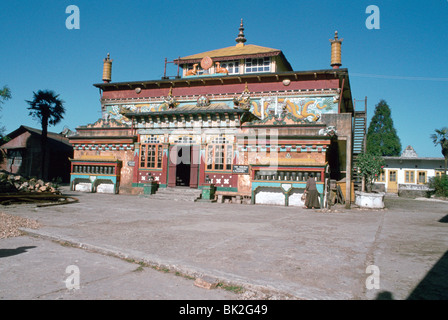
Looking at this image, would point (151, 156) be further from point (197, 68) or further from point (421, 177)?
point (421, 177)

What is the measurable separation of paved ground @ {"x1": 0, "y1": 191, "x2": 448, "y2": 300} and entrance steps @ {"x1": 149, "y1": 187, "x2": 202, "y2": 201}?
950 centimetres

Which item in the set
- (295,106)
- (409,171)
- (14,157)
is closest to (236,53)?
(295,106)

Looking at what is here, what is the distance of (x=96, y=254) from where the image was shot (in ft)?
16.3

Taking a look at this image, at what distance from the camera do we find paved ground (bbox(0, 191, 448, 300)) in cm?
340

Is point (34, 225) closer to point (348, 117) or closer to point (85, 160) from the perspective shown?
point (85, 160)

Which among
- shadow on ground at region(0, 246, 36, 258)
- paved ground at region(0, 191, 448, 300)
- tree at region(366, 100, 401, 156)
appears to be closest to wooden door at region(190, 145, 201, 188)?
paved ground at region(0, 191, 448, 300)

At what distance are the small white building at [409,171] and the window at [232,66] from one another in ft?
82.3

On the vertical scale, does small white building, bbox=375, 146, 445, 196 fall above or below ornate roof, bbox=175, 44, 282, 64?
below

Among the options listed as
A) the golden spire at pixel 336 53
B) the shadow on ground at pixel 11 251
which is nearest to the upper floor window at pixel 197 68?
the golden spire at pixel 336 53

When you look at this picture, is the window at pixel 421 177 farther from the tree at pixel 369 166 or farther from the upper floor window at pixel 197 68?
the upper floor window at pixel 197 68

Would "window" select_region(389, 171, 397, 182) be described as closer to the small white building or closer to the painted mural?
the small white building

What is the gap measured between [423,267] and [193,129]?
15611 mm

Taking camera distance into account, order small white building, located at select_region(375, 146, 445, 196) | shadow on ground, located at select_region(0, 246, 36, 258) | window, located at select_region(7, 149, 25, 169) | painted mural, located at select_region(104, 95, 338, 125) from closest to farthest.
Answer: shadow on ground, located at select_region(0, 246, 36, 258)
painted mural, located at select_region(104, 95, 338, 125)
window, located at select_region(7, 149, 25, 169)
small white building, located at select_region(375, 146, 445, 196)

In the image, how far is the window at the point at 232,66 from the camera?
24312mm
